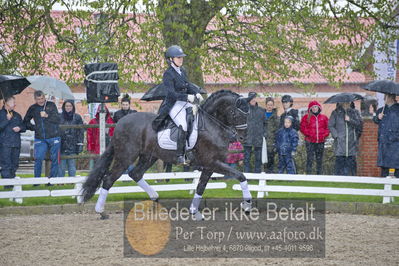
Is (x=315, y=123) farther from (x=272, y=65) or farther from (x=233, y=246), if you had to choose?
(x=233, y=246)

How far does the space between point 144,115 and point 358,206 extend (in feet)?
15.4

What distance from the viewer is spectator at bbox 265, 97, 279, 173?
17.4 metres

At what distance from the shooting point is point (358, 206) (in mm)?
13656

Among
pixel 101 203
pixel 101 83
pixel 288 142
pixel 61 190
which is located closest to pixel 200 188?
pixel 101 203

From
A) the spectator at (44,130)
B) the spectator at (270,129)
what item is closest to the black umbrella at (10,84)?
the spectator at (44,130)

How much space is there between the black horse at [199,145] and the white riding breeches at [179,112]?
10.7 inches

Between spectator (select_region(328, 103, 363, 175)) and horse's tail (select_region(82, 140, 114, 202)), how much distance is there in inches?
257

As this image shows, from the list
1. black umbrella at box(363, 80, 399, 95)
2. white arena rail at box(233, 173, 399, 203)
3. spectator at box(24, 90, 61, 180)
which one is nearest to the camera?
white arena rail at box(233, 173, 399, 203)

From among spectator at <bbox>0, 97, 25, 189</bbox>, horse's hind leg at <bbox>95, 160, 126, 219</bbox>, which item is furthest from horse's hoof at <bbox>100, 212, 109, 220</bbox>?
spectator at <bbox>0, 97, 25, 189</bbox>

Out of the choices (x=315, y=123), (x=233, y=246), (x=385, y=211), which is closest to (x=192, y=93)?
(x=233, y=246)

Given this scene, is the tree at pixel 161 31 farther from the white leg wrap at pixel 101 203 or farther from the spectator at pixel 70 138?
the white leg wrap at pixel 101 203

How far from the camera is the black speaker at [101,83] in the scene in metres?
14.0

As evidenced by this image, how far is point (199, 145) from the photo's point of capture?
12.0 m

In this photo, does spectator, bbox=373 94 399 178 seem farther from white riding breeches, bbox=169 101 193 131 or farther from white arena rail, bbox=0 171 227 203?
white riding breeches, bbox=169 101 193 131
